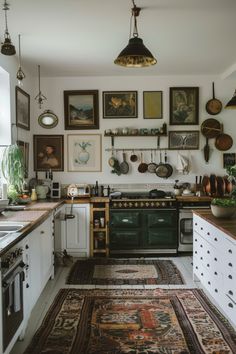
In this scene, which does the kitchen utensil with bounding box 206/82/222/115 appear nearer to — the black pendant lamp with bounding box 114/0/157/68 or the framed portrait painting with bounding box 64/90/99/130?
the framed portrait painting with bounding box 64/90/99/130

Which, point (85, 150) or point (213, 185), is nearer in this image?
point (213, 185)

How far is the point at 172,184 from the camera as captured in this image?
544cm

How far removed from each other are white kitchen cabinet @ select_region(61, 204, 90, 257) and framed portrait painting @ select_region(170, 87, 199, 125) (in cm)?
202

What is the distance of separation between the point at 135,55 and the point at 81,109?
301 centimetres

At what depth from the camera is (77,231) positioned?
4922 millimetres

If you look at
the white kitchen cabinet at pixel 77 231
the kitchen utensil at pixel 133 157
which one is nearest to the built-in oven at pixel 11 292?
the white kitchen cabinet at pixel 77 231

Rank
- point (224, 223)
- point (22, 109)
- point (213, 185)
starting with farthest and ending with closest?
point (213, 185)
point (22, 109)
point (224, 223)

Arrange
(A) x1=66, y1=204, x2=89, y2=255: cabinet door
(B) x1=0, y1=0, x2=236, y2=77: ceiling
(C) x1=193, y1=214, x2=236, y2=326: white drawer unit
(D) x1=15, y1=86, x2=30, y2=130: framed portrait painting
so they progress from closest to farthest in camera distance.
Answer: (C) x1=193, y1=214, x2=236, y2=326: white drawer unit → (B) x1=0, y1=0, x2=236, y2=77: ceiling → (D) x1=15, y1=86, x2=30, y2=130: framed portrait painting → (A) x1=66, y1=204, x2=89, y2=255: cabinet door

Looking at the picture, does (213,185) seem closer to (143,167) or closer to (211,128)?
(211,128)

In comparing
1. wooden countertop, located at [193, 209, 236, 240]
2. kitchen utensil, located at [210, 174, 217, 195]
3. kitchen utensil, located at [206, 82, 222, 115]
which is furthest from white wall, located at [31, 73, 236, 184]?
wooden countertop, located at [193, 209, 236, 240]

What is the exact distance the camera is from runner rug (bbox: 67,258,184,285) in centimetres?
396

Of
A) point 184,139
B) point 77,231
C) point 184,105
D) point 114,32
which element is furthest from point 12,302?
point 184,105

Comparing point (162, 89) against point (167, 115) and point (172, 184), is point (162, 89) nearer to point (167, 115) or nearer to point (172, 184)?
point (167, 115)

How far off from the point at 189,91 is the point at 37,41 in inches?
102
